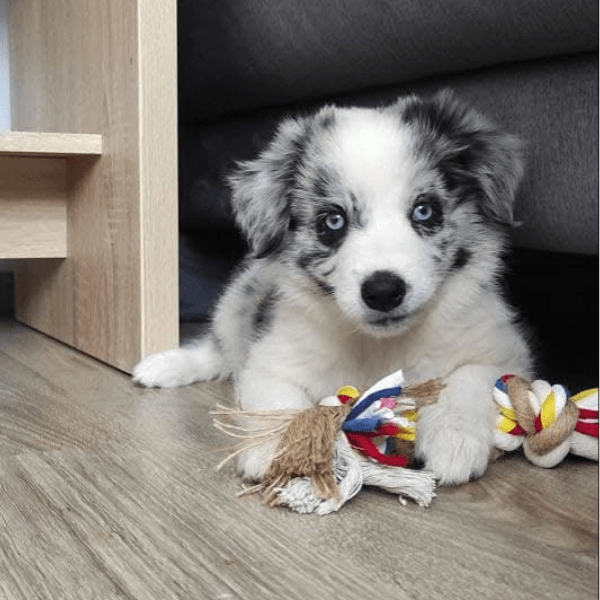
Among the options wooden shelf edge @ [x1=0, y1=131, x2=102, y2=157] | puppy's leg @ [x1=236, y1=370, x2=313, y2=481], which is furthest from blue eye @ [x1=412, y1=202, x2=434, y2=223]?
wooden shelf edge @ [x1=0, y1=131, x2=102, y2=157]

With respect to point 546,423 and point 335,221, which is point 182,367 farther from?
point 546,423

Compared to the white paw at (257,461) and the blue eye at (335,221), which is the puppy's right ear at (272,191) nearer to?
the blue eye at (335,221)

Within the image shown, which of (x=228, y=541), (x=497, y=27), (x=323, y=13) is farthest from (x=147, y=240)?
(x=228, y=541)

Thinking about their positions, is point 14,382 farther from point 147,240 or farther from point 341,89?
point 341,89

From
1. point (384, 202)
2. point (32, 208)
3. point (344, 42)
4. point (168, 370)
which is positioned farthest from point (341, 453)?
point (32, 208)

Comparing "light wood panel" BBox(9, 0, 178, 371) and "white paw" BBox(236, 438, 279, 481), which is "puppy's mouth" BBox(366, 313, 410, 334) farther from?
"light wood panel" BBox(9, 0, 178, 371)

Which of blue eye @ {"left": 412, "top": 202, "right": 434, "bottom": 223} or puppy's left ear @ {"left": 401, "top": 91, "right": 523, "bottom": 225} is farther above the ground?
puppy's left ear @ {"left": 401, "top": 91, "right": 523, "bottom": 225}

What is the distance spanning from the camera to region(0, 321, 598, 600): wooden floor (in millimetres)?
922

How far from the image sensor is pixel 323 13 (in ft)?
5.95

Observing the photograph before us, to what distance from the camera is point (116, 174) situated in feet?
6.76

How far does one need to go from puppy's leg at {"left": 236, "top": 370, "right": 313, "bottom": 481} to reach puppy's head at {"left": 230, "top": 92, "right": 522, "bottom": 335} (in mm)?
175

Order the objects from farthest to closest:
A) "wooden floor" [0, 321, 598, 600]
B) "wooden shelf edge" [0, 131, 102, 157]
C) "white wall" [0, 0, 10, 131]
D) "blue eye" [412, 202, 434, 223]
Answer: "white wall" [0, 0, 10, 131], "wooden shelf edge" [0, 131, 102, 157], "blue eye" [412, 202, 434, 223], "wooden floor" [0, 321, 598, 600]

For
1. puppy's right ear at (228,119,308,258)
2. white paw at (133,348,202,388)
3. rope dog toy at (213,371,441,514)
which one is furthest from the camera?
white paw at (133,348,202,388)

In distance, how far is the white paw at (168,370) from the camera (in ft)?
6.25
